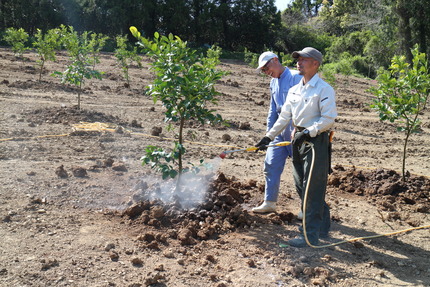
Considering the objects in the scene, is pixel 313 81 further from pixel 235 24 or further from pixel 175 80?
pixel 235 24

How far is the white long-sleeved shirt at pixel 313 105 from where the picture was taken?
418 centimetres

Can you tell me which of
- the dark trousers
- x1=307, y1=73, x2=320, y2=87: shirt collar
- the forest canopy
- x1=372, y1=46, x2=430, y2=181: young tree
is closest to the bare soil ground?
the dark trousers

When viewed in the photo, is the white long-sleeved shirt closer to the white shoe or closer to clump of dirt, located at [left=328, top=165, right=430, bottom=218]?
the white shoe

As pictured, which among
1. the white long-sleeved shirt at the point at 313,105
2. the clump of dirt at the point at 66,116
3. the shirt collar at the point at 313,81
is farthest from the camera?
the clump of dirt at the point at 66,116

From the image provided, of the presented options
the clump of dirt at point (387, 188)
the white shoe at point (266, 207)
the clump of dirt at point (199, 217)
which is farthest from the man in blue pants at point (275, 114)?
the clump of dirt at point (387, 188)

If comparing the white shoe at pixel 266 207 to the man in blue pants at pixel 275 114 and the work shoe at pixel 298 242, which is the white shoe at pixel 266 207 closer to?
the man in blue pants at pixel 275 114

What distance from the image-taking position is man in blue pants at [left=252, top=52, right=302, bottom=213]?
5.06m

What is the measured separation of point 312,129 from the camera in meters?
4.19

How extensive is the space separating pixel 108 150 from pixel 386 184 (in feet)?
15.1

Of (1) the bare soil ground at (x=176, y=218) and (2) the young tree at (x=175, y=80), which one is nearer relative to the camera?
(1) the bare soil ground at (x=176, y=218)

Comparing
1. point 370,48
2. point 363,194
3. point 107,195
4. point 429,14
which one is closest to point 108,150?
point 107,195

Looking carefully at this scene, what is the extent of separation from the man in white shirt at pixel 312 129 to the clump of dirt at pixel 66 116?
628 cm

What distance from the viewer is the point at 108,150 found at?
779 centimetres

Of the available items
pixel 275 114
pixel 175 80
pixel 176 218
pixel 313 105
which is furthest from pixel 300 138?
pixel 176 218
